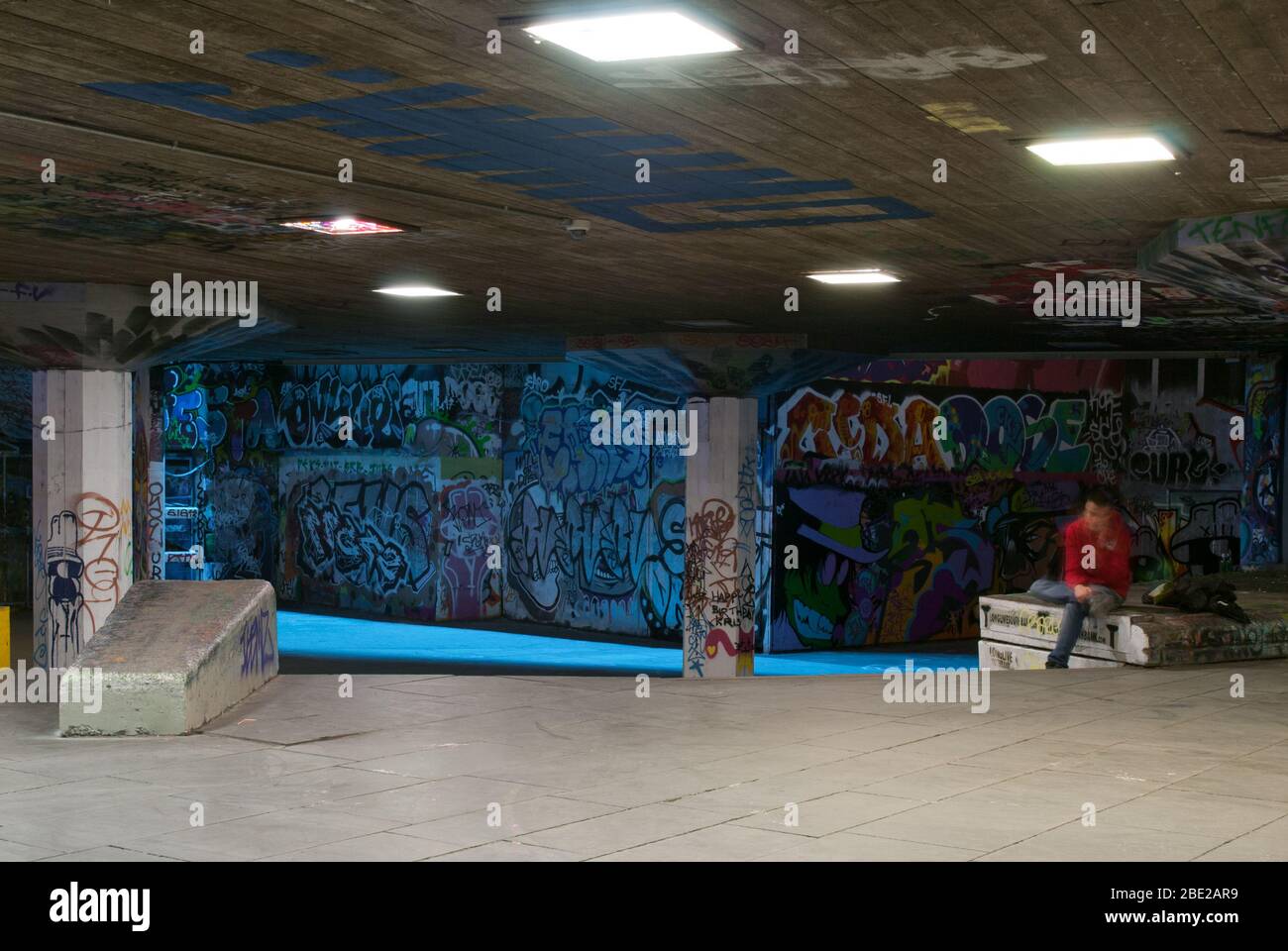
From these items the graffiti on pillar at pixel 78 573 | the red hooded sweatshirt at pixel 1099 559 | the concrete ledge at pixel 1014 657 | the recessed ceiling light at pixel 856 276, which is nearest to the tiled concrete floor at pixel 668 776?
the red hooded sweatshirt at pixel 1099 559

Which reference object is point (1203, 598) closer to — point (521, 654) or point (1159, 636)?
point (1159, 636)

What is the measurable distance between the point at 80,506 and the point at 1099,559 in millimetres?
10983

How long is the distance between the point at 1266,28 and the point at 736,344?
14566 mm

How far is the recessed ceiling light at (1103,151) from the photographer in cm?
816

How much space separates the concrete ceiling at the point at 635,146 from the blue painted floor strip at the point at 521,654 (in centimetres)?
970

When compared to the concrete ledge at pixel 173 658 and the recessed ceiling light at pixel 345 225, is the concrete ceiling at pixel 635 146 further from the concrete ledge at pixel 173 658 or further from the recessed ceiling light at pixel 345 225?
the concrete ledge at pixel 173 658

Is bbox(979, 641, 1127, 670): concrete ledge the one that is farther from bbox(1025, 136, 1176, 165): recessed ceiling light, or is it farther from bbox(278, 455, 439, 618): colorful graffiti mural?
bbox(278, 455, 439, 618): colorful graffiti mural

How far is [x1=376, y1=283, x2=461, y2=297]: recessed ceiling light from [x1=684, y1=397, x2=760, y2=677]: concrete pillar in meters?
6.04

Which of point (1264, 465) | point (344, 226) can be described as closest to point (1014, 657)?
point (344, 226)

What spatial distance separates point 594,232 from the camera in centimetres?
1173

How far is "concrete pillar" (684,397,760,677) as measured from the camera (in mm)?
21375

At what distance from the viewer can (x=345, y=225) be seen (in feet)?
37.6
